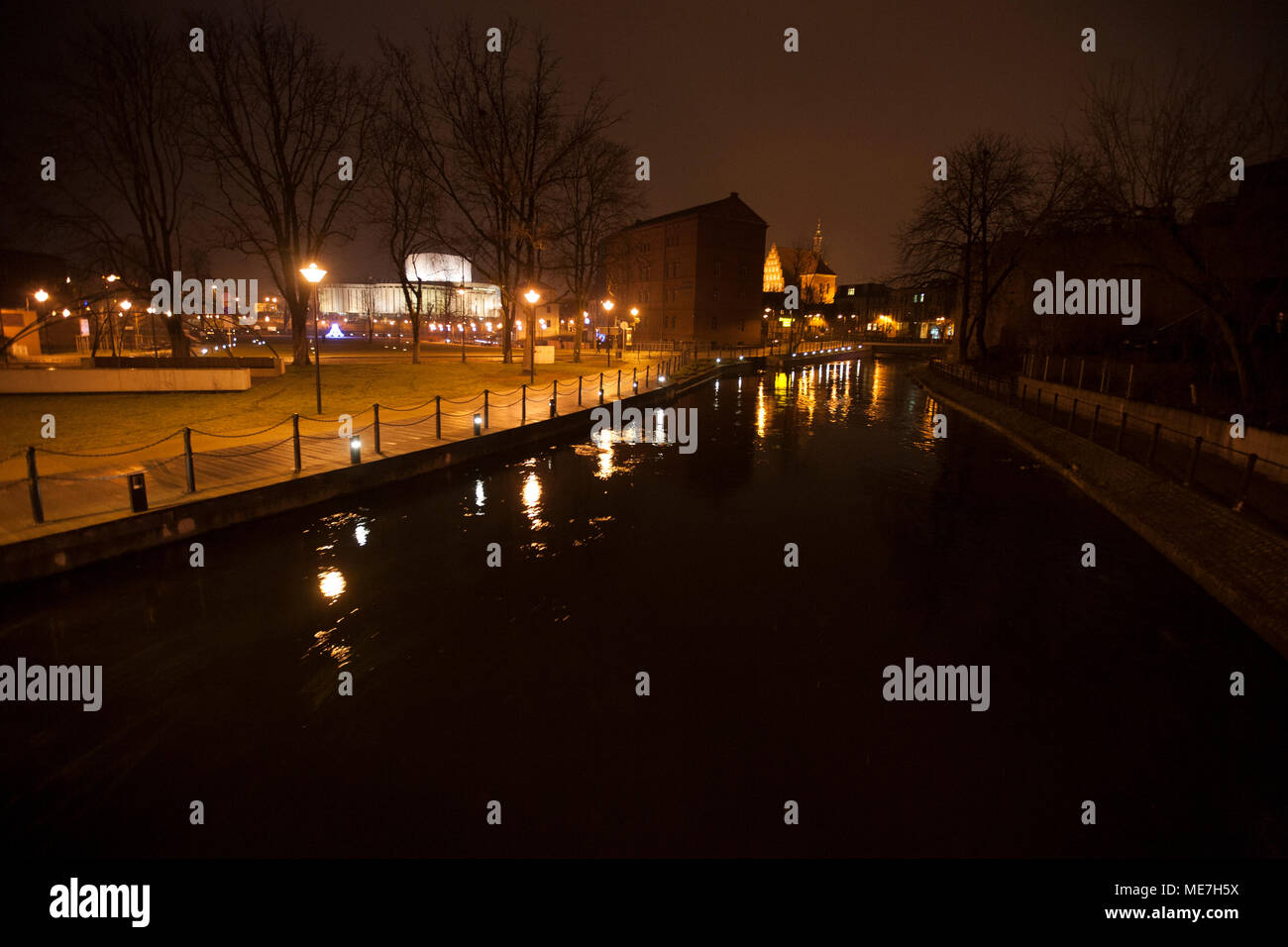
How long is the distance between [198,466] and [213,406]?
8.69 m

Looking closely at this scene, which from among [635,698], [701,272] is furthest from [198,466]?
[701,272]

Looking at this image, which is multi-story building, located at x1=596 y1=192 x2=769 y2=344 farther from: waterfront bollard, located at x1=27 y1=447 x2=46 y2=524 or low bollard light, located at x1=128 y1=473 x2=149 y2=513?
waterfront bollard, located at x1=27 y1=447 x2=46 y2=524

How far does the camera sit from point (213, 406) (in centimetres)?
1920

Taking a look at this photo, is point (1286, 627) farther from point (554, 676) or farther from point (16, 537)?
point (16, 537)

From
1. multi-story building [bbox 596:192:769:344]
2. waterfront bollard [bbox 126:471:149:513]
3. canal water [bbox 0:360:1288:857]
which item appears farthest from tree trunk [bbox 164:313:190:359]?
multi-story building [bbox 596:192:769:344]

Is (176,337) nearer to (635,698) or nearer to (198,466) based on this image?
(198,466)

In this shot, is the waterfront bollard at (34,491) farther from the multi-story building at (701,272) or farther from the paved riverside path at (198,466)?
the multi-story building at (701,272)

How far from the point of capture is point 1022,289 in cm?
4297

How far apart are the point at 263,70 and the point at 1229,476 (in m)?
33.9

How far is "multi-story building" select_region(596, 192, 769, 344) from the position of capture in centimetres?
6303

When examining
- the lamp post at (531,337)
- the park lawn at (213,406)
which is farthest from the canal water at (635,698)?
the lamp post at (531,337)

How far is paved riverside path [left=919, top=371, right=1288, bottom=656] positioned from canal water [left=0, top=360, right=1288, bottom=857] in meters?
0.30
